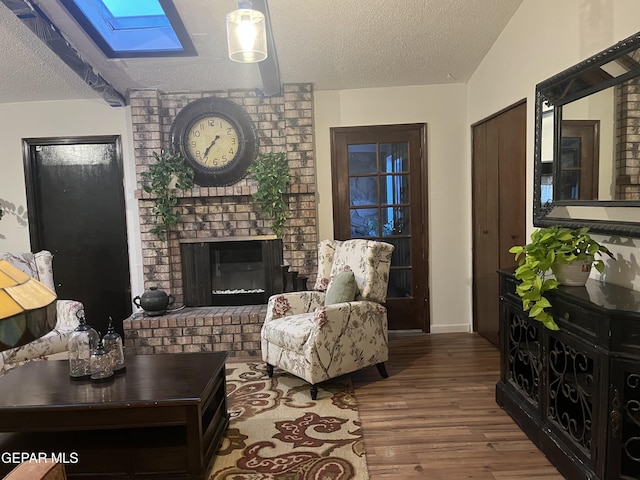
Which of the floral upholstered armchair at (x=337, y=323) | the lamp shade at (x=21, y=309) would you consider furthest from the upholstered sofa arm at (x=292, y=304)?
the lamp shade at (x=21, y=309)

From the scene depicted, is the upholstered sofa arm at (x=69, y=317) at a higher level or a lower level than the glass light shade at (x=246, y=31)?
lower

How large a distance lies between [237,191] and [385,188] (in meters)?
1.41

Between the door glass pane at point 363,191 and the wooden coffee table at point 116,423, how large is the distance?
2.48 metres

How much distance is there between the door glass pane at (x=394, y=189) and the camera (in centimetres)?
439

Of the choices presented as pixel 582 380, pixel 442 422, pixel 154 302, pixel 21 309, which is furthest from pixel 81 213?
A: pixel 582 380

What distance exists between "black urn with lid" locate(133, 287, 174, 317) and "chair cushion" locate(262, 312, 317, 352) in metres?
1.26

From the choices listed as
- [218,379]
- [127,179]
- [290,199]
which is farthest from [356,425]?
[127,179]

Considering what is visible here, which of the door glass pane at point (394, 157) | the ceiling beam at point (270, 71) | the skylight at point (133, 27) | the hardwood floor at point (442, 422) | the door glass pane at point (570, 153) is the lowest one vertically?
the hardwood floor at point (442, 422)

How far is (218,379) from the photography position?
2586mm

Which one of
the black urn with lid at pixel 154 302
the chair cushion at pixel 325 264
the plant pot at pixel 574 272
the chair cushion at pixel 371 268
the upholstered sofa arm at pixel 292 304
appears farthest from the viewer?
the black urn with lid at pixel 154 302

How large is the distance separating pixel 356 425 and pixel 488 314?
6.41ft

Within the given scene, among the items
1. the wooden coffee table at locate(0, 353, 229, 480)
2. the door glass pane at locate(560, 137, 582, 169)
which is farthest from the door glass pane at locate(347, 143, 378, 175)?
the wooden coffee table at locate(0, 353, 229, 480)

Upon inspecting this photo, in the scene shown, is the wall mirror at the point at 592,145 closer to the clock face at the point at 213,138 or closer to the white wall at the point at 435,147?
the white wall at the point at 435,147

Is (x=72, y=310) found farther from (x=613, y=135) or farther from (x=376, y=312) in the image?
(x=613, y=135)
